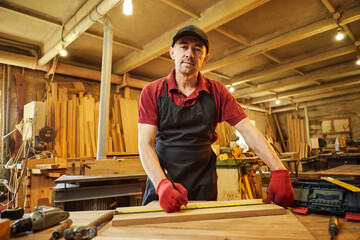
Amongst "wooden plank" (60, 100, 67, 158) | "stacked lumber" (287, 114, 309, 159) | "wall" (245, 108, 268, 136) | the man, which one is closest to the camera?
the man

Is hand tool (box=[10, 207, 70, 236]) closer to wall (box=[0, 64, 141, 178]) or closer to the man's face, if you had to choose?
the man's face

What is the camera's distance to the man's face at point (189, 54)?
59.9 inches

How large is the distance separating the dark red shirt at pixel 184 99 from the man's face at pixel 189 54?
0.14 meters

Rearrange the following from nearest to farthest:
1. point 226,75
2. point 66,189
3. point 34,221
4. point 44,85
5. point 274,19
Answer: point 34,221 → point 66,189 → point 274,19 → point 44,85 → point 226,75

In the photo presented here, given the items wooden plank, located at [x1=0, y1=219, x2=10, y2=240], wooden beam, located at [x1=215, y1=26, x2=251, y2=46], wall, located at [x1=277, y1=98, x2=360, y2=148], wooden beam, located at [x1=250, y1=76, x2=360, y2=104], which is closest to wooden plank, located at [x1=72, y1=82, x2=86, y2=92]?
wooden beam, located at [x1=215, y1=26, x2=251, y2=46]

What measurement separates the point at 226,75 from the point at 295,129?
6719mm

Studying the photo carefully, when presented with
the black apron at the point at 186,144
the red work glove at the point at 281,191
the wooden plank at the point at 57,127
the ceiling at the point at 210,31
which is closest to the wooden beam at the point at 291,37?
the ceiling at the point at 210,31

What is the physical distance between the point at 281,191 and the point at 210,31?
15.2 ft

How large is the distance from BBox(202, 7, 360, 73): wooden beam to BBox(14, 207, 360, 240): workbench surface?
4790 mm

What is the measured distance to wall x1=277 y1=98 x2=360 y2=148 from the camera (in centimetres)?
1067

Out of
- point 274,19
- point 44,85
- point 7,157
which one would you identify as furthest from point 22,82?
point 274,19

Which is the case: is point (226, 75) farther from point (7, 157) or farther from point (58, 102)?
point (7, 157)

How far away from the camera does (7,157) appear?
5.17m

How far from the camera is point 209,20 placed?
4.20 m
